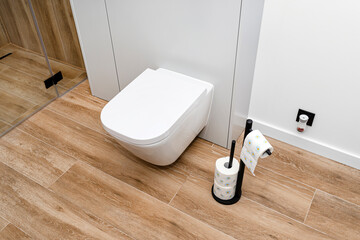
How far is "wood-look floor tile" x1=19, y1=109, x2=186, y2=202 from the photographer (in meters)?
1.83

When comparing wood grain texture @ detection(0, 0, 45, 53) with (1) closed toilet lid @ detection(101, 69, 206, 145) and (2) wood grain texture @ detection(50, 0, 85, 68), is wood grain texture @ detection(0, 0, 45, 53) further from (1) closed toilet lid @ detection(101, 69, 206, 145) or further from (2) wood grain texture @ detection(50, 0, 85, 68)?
(1) closed toilet lid @ detection(101, 69, 206, 145)

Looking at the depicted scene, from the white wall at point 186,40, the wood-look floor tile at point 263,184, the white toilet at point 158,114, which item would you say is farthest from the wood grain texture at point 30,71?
the wood-look floor tile at point 263,184

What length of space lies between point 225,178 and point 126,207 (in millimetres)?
503

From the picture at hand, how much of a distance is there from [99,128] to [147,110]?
25.9 inches

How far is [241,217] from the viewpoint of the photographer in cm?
166

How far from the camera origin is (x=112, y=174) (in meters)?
1.88

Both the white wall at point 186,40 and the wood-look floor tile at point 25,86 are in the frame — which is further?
the wood-look floor tile at point 25,86

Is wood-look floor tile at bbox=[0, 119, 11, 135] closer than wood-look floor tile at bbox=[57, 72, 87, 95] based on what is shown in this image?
Yes

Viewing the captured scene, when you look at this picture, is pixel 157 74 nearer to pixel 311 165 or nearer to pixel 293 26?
pixel 293 26

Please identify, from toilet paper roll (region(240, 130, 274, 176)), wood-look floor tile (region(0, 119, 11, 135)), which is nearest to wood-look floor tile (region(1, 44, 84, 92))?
wood-look floor tile (region(0, 119, 11, 135))

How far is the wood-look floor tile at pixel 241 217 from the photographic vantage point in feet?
5.23

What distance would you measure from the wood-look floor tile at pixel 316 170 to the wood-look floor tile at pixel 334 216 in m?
0.05

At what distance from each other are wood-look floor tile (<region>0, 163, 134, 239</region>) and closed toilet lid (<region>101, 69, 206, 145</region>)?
45cm

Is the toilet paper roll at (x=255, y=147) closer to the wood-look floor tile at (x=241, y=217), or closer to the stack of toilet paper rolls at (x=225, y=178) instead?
the stack of toilet paper rolls at (x=225, y=178)
